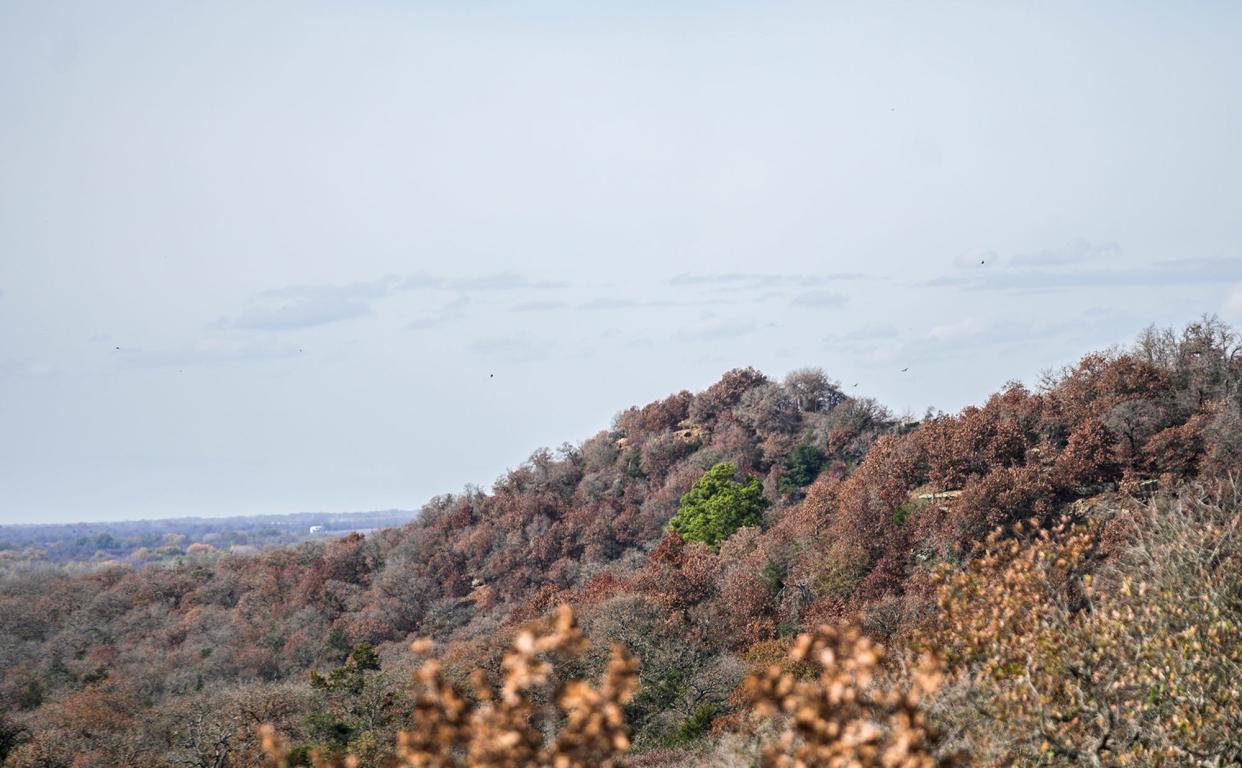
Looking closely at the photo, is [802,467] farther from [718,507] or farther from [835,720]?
[835,720]

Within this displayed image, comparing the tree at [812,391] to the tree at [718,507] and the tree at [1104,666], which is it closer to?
the tree at [718,507]

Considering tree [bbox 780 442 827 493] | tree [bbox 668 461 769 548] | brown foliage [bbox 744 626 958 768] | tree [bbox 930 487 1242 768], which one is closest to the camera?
brown foliage [bbox 744 626 958 768]

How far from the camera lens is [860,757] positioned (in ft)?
23.7

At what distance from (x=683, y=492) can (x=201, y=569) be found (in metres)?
36.4

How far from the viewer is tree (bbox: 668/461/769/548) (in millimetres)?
56375

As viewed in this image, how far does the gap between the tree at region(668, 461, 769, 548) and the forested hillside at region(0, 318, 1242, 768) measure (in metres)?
0.21

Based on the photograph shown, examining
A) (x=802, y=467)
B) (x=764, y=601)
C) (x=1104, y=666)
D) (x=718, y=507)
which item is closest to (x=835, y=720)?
(x=1104, y=666)

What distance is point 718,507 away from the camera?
57312 mm

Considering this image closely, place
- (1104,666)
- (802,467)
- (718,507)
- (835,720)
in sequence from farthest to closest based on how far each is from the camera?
(802,467), (718,507), (1104,666), (835,720)

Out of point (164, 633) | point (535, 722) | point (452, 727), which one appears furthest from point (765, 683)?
point (164, 633)

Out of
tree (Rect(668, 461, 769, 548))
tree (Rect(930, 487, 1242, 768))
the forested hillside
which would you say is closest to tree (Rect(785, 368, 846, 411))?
the forested hillside

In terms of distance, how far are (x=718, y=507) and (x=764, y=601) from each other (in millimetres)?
14351

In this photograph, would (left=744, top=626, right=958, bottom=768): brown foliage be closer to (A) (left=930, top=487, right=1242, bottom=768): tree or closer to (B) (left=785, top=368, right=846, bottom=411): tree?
(A) (left=930, top=487, right=1242, bottom=768): tree

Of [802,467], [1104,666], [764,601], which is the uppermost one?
[1104,666]
